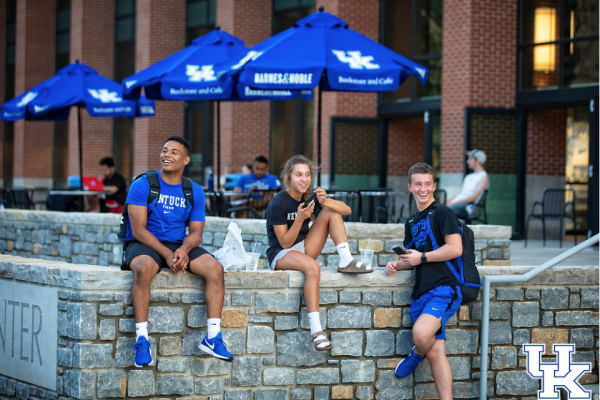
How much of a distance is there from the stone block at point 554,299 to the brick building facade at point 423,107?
6.99 m

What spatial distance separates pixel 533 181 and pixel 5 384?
10.8m

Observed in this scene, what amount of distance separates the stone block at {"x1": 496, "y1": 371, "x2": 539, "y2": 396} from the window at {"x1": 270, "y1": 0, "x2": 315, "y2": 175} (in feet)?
41.5

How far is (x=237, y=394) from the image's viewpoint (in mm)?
5645

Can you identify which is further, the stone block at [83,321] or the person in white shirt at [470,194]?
the person in white shirt at [470,194]

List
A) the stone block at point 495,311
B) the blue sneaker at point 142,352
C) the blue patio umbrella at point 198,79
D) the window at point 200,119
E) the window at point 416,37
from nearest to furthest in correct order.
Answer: the blue sneaker at point 142,352 → the stone block at point 495,311 → the blue patio umbrella at point 198,79 → the window at point 416,37 → the window at point 200,119

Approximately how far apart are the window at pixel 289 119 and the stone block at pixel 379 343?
12.8m

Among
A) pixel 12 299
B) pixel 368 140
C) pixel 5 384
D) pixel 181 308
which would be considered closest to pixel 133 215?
pixel 181 308

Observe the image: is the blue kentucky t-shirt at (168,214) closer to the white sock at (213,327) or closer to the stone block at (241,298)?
the stone block at (241,298)

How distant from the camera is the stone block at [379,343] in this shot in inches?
233

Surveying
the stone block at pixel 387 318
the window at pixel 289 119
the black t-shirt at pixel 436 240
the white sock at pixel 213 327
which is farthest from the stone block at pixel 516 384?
the window at pixel 289 119

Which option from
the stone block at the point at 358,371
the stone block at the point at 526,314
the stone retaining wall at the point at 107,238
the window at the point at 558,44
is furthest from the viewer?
the window at the point at 558,44

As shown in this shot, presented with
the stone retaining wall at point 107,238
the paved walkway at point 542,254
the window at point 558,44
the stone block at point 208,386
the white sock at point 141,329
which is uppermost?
the window at point 558,44

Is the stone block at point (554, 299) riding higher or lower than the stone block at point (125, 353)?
higher

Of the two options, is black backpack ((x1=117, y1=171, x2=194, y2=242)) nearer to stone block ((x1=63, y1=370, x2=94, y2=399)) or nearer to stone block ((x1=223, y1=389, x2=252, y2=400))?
stone block ((x1=63, y1=370, x2=94, y2=399))
